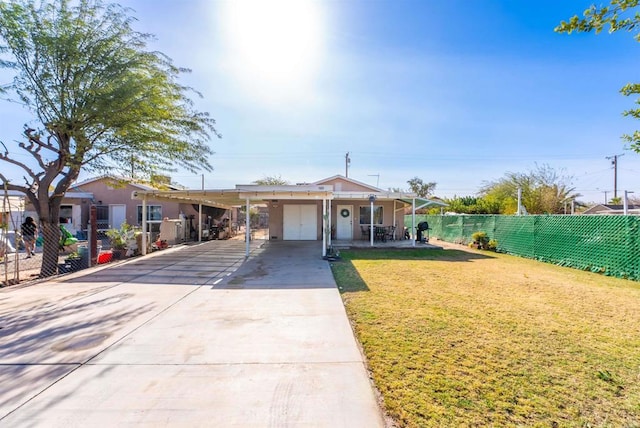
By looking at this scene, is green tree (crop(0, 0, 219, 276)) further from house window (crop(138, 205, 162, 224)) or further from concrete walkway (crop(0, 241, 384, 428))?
house window (crop(138, 205, 162, 224))

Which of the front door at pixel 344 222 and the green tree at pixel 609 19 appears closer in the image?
the green tree at pixel 609 19

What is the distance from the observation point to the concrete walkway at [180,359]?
243 cm

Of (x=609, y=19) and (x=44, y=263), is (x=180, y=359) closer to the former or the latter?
(x=609, y=19)

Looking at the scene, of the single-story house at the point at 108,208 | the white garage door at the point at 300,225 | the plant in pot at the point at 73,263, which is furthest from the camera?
the single-story house at the point at 108,208

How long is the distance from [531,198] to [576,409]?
22931 mm

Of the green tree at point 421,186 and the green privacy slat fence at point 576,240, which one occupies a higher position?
the green tree at point 421,186

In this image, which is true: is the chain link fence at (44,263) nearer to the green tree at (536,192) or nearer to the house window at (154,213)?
the house window at (154,213)

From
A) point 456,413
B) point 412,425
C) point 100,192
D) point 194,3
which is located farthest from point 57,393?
point 100,192

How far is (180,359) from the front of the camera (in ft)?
11.0

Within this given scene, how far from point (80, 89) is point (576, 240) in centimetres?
1453

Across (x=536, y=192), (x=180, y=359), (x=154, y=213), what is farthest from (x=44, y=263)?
(x=536, y=192)

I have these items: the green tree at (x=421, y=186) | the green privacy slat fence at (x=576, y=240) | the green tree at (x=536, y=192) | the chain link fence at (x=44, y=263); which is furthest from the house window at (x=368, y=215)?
the green tree at (x=421, y=186)

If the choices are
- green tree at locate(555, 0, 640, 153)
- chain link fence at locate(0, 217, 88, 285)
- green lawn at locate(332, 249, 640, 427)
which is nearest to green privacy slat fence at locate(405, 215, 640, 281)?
green lawn at locate(332, 249, 640, 427)

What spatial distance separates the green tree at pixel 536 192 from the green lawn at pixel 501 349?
15.1m
